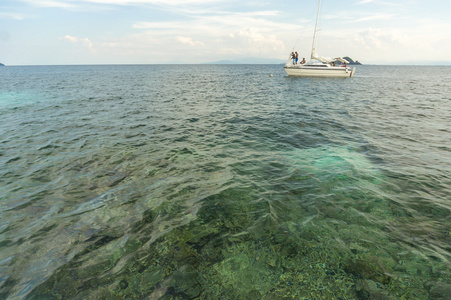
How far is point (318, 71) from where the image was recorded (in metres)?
51.5

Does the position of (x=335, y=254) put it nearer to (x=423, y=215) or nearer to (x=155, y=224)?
(x=423, y=215)

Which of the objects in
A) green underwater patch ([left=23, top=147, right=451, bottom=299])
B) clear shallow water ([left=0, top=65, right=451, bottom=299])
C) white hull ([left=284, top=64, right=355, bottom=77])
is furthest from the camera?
white hull ([left=284, top=64, right=355, bottom=77])

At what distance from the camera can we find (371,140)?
1134 cm

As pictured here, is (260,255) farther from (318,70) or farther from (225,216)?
(318,70)

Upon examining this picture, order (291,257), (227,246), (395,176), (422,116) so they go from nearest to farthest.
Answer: (291,257) → (227,246) → (395,176) → (422,116)

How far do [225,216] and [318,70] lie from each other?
184ft

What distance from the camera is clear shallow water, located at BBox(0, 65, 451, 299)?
3.66m

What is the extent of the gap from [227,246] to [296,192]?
3183mm

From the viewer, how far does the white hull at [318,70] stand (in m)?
51.1

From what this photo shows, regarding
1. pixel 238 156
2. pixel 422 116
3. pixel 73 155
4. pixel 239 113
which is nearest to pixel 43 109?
pixel 73 155

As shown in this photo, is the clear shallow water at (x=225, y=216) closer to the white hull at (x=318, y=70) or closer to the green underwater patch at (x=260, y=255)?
the green underwater patch at (x=260, y=255)

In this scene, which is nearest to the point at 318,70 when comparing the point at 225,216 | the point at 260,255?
the point at 225,216

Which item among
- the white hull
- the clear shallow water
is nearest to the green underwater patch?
the clear shallow water

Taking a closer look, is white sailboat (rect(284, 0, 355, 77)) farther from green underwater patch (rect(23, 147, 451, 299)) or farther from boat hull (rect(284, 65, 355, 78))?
green underwater patch (rect(23, 147, 451, 299))
